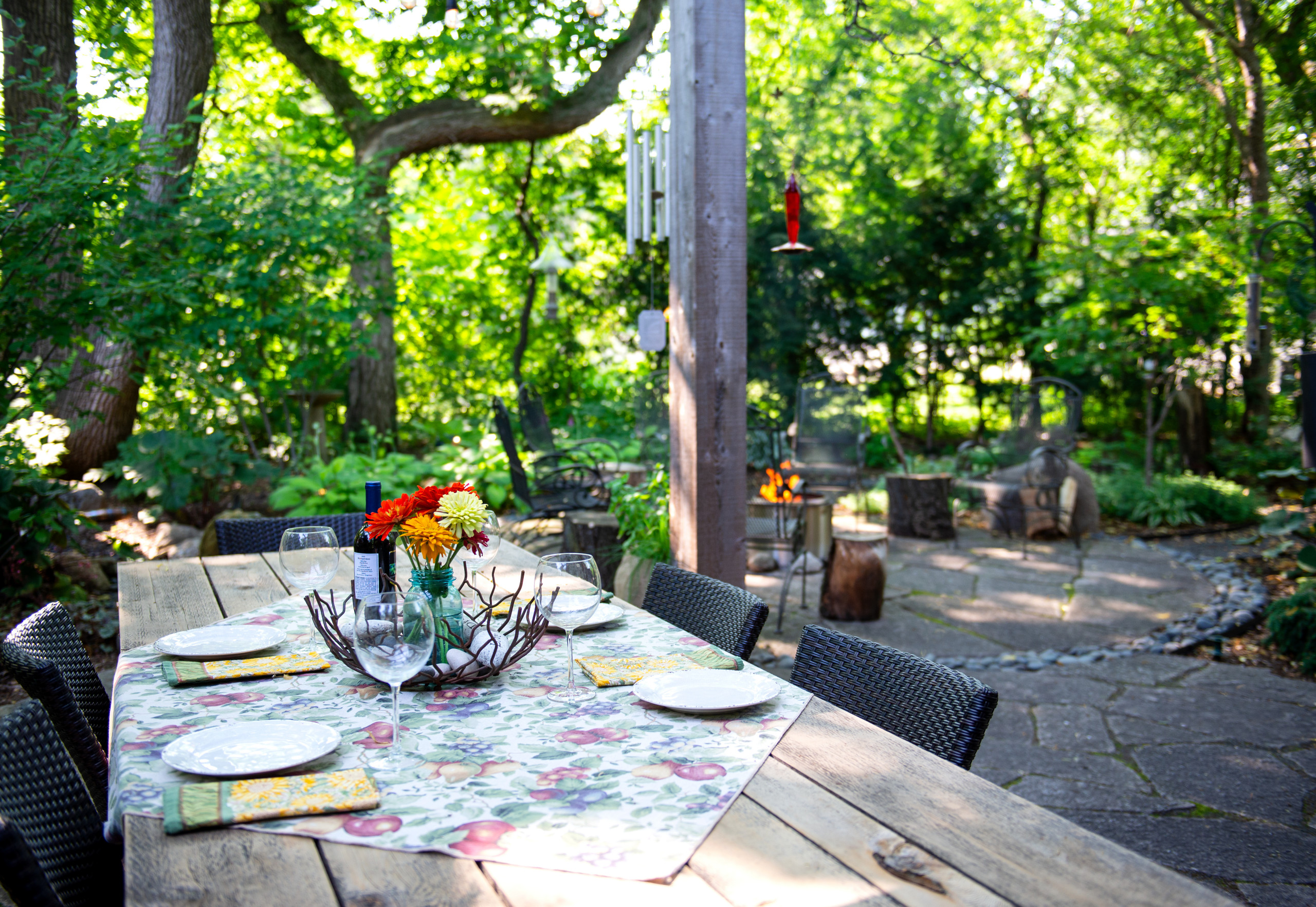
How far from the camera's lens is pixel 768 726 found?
137cm

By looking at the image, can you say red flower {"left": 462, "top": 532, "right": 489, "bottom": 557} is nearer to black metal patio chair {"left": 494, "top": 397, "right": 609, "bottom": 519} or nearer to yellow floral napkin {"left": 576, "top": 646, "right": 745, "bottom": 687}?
yellow floral napkin {"left": 576, "top": 646, "right": 745, "bottom": 687}

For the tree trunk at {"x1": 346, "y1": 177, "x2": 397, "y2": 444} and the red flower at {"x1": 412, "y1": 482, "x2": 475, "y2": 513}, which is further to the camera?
the tree trunk at {"x1": 346, "y1": 177, "x2": 397, "y2": 444}

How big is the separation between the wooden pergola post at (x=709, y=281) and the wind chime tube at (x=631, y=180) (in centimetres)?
100

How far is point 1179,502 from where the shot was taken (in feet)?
22.9

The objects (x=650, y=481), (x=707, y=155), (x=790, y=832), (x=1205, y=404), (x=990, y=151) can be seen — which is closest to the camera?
(x=790, y=832)

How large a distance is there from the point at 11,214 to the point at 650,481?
2793 mm

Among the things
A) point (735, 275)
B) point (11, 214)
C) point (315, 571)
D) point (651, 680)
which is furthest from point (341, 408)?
point (651, 680)

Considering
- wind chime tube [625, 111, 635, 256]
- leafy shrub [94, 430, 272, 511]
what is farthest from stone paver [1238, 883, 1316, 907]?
leafy shrub [94, 430, 272, 511]

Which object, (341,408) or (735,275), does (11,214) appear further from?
(341,408)

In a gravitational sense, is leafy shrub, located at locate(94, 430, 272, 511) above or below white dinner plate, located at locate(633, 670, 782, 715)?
above

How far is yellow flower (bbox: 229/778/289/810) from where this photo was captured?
3.61 ft

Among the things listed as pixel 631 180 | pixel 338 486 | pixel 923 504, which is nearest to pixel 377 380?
pixel 338 486

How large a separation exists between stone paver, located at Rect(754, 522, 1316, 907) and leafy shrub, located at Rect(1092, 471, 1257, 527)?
1479 mm

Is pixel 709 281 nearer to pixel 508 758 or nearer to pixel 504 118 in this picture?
pixel 508 758
